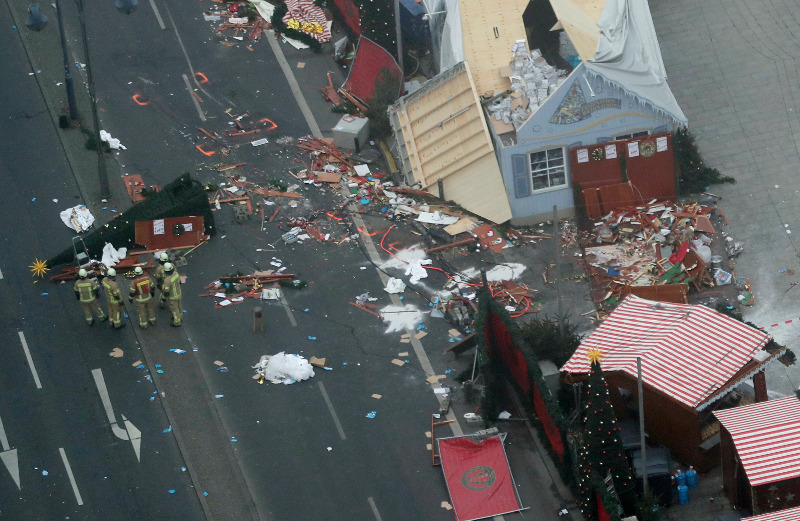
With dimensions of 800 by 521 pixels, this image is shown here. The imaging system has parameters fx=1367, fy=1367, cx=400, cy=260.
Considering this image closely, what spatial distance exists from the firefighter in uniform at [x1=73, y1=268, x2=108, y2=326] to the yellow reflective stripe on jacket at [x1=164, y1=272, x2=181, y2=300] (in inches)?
67.3

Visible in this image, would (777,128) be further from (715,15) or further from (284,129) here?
(284,129)

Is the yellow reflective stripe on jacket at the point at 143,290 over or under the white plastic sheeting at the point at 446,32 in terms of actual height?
under

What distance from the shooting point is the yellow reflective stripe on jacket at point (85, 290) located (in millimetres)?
31531

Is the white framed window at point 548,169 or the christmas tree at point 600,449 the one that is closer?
the christmas tree at point 600,449

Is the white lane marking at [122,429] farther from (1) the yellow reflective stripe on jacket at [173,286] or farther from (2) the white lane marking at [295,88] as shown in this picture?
(2) the white lane marking at [295,88]

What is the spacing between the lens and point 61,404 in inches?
1190

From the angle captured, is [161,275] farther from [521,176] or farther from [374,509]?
[521,176]

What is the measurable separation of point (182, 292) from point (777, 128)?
56.2 feet

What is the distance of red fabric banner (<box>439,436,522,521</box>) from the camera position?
27891 mm

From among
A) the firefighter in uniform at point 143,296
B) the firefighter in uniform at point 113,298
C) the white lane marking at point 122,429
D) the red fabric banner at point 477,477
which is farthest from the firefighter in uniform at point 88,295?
the red fabric banner at point 477,477

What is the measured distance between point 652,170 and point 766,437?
10.9 metres

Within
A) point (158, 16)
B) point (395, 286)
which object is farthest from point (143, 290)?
point (158, 16)

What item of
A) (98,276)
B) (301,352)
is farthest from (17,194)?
(301,352)

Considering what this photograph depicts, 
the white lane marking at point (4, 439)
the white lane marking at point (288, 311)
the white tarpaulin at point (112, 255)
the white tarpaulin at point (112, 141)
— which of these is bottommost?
the white lane marking at point (288, 311)
